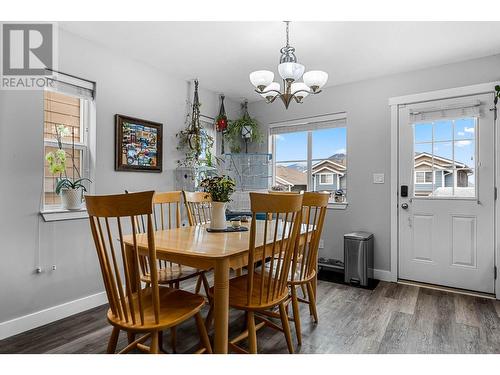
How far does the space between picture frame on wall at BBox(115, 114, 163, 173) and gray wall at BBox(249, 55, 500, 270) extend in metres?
2.21

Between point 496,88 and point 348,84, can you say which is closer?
point 496,88

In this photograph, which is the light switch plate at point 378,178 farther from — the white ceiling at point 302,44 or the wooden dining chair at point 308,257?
the wooden dining chair at point 308,257

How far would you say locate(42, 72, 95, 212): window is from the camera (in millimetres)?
2598

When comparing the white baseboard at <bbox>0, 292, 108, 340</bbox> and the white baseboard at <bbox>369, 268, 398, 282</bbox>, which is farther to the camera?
the white baseboard at <bbox>369, 268, 398, 282</bbox>

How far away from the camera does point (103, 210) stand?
1354 millimetres

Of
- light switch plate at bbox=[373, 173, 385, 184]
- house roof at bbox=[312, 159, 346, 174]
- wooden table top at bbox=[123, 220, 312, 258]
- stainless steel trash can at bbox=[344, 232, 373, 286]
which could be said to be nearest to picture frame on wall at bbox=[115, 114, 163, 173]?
wooden table top at bbox=[123, 220, 312, 258]

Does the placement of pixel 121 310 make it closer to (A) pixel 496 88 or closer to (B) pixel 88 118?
(B) pixel 88 118

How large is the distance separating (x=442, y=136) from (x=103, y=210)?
3464 millimetres

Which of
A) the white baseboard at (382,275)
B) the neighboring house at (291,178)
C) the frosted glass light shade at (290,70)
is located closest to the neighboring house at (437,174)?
the white baseboard at (382,275)

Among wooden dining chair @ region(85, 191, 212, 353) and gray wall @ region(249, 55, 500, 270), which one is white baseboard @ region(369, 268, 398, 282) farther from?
wooden dining chair @ region(85, 191, 212, 353)

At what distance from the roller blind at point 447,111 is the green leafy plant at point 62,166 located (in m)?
3.53

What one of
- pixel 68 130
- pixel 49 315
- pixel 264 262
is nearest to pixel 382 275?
pixel 264 262

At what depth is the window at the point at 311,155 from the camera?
4.06 m
